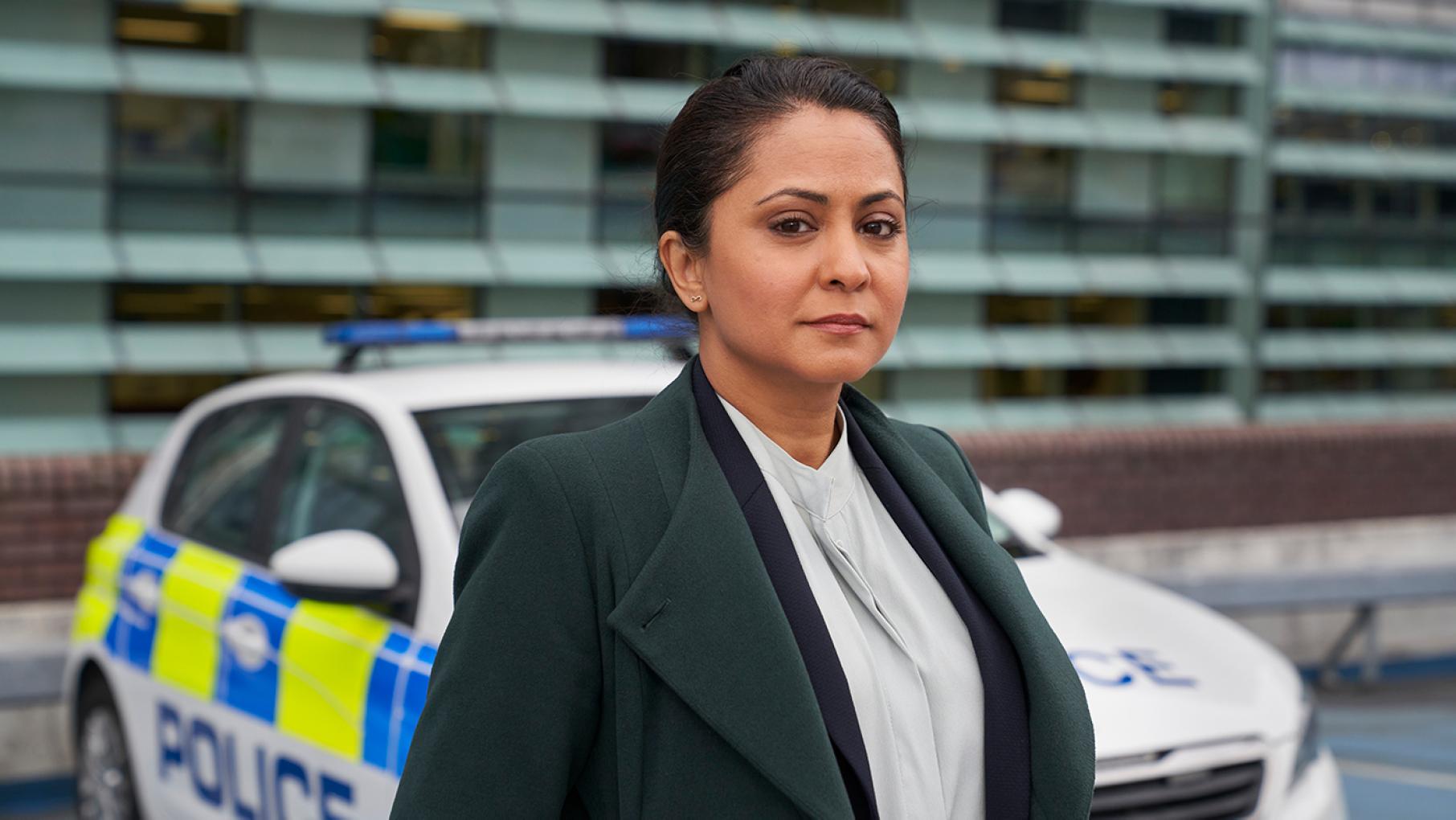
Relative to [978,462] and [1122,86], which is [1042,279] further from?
[978,462]

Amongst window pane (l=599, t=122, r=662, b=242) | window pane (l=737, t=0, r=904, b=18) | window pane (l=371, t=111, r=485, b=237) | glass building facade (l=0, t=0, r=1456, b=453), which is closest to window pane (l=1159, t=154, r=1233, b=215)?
glass building facade (l=0, t=0, r=1456, b=453)

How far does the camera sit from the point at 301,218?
37.9ft

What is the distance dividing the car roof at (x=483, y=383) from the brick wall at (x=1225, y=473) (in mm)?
4806

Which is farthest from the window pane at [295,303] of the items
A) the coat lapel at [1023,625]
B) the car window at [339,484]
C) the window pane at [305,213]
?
the coat lapel at [1023,625]

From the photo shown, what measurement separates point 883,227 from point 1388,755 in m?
6.17

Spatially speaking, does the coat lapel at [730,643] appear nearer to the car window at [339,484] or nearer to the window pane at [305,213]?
the car window at [339,484]

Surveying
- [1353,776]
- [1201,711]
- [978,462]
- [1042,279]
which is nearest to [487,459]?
[1201,711]

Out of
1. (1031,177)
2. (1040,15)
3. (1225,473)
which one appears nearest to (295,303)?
(1225,473)

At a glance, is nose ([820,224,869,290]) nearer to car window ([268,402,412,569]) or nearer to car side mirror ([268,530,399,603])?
car side mirror ([268,530,399,603])

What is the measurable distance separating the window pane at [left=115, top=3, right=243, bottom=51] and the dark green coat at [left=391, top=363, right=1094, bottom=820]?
9.97 meters

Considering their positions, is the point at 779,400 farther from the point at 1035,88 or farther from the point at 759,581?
the point at 1035,88

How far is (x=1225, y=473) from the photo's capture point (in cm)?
1088

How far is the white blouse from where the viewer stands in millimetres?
1714

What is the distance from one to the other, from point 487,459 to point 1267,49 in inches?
502
